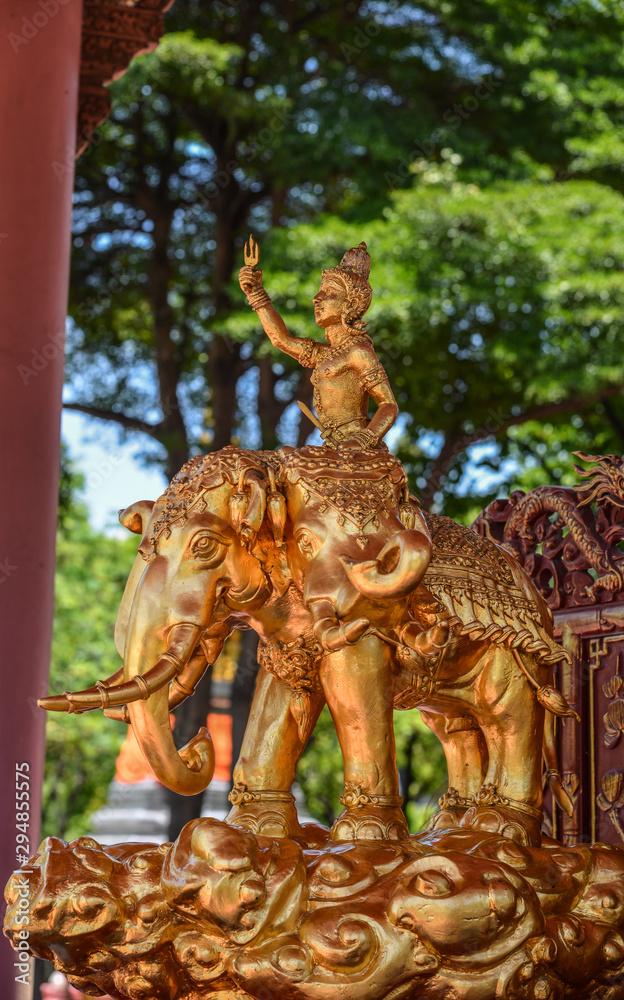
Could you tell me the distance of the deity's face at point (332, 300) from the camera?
1.82 metres

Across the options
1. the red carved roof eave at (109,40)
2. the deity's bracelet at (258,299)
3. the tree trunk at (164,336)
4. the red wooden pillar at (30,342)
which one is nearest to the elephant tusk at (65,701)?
the deity's bracelet at (258,299)

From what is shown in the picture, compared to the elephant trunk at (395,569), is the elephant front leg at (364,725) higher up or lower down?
lower down

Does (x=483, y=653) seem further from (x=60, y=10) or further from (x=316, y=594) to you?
(x=60, y=10)

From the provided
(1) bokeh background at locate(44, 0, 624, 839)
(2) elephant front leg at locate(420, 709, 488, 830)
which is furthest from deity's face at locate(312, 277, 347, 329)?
(1) bokeh background at locate(44, 0, 624, 839)

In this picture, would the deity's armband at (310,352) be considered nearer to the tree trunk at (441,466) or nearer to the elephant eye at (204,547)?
the elephant eye at (204,547)

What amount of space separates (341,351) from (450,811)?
76 cm

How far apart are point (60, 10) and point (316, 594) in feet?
7.08

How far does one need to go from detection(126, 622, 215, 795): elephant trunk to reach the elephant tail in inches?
23.2

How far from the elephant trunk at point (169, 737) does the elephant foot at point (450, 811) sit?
441 mm

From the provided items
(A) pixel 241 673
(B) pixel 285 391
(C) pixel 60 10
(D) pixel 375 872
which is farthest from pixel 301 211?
(D) pixel 375 872

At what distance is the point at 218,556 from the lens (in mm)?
1577

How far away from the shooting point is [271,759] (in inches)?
66.9

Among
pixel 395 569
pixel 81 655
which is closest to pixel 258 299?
pixel 395 569

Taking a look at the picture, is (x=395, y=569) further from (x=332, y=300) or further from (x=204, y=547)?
(x=332, y=300)
